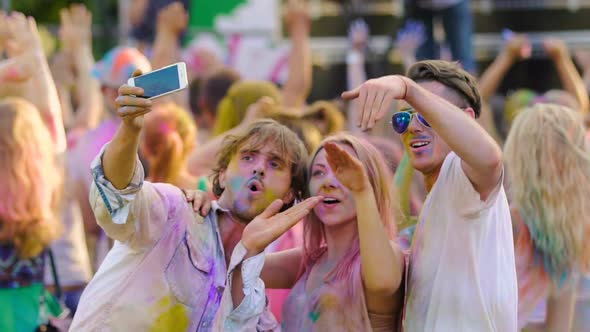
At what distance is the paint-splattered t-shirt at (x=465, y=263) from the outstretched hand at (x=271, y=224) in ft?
1.23

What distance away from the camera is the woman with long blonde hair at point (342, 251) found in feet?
9.21

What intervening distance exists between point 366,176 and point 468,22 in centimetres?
471

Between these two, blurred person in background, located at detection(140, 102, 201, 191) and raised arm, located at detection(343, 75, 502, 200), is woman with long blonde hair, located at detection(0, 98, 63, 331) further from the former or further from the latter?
raised arm, located at detection(343, 75, 502, 200)

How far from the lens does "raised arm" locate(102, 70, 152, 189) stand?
8.84ft

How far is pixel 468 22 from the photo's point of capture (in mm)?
7297

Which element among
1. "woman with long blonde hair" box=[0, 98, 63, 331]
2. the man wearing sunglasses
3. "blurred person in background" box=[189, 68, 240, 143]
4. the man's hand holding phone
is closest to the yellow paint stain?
the man's hand holding phone

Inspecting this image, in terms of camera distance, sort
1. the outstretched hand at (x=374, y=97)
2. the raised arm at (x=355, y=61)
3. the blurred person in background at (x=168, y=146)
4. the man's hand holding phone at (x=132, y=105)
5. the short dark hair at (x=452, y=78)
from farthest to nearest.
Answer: the raised arm at (x=355, y=61) → the blurred person in background at (x=168, y=146) → the short dark hair at (x=452, y=78) → the man's hand holding phone at (x=132, y=105) → the outstretched hand at (x=374, y=97)

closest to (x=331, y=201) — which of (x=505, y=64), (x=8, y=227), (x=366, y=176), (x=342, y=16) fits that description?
(x=366, y=176)

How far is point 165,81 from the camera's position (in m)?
2.72

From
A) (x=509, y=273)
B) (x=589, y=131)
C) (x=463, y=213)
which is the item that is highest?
(x=463, y=213)

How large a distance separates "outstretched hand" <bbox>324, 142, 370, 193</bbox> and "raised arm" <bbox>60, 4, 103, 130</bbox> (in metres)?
3.08

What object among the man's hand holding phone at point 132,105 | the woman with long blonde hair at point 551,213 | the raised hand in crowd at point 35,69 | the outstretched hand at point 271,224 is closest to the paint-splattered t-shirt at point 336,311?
the outstretched hand at point 271,224

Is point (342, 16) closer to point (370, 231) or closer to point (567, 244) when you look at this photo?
point (567, 244)

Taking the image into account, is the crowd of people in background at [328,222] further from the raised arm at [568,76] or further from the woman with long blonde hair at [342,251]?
the raised arm at [568,76]
